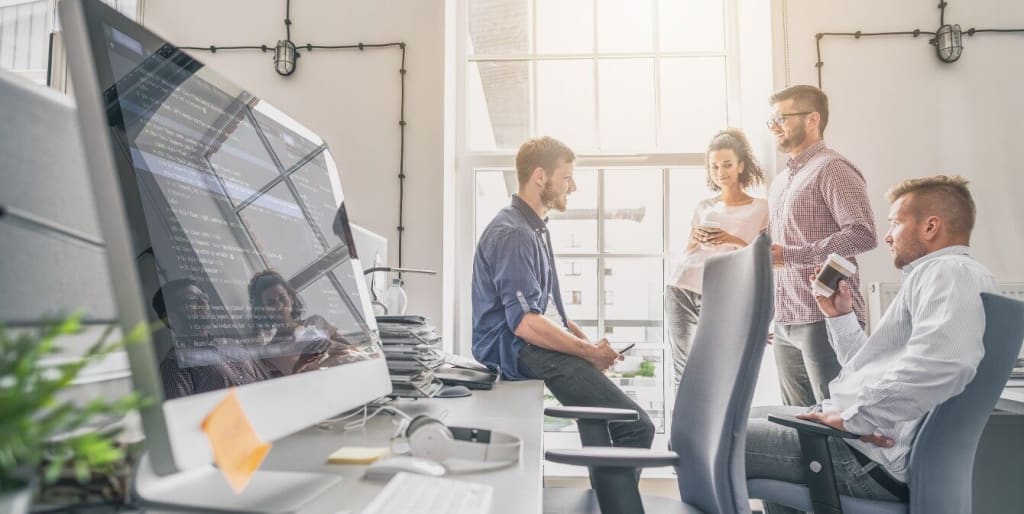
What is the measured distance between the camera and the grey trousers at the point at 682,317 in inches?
103

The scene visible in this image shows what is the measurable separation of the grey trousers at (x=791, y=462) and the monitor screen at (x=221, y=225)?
108cm

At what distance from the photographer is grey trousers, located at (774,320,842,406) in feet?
7.12

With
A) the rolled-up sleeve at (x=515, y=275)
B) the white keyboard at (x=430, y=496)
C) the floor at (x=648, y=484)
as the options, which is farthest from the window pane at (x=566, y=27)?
the white keyboard at (x=430, y=496)

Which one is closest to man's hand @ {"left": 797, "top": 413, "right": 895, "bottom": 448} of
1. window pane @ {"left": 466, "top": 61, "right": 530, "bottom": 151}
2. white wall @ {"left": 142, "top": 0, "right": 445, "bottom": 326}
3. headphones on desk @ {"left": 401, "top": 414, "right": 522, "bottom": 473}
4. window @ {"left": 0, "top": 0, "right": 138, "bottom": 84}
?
headphones on desk @ {"left": 401, "top": 414, "right": 522, "bottom": 473}

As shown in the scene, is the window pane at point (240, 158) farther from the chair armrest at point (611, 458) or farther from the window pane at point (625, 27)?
the window pane at point (625, 27)

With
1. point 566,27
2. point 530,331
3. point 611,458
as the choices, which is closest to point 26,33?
point 566,27

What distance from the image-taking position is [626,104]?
307 cm

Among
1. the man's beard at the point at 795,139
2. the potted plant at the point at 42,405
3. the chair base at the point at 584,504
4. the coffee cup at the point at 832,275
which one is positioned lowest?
the chair base at the point at 584,504

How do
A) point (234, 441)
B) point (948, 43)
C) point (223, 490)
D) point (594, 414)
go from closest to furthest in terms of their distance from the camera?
point (234, 441), point (223, 490), point (594, 414), point (948, 43)

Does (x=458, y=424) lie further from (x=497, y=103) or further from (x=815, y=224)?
(x=497, y=103)

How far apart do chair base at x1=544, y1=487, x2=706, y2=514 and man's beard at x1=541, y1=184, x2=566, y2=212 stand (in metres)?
1.18

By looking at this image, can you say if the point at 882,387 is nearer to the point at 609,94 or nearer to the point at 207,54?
the point at 609,94

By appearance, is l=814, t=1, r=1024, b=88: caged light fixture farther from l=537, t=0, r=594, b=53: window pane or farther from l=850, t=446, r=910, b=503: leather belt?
l=850, t=446, r=910, b=503: leather belt

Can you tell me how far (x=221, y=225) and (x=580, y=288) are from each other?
2403 millimetres
